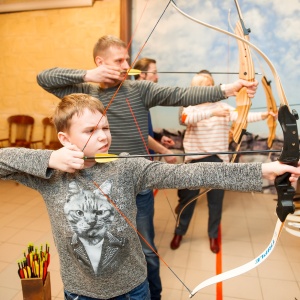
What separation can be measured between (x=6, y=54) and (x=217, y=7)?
2.53 m

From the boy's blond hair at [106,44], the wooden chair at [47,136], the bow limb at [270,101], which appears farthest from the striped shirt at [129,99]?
the wooden chair at [47,136]

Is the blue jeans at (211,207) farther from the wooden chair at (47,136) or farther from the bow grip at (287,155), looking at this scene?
the wooden chair at (47,136)

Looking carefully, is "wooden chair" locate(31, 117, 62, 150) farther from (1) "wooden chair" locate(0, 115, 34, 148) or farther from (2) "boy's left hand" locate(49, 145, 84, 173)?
(2) "boy's left hand" locate(49, 145, 84, 173)

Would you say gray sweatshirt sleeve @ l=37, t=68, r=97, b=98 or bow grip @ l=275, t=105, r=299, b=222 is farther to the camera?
gray sweatshirt sleeve @ l=37, t=68, r=97, b=98

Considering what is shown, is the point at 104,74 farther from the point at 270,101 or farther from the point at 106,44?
the point at 270,101

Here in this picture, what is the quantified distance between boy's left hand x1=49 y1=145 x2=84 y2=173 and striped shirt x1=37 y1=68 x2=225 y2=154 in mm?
502

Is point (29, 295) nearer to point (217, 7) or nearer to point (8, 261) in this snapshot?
point (8, 261)

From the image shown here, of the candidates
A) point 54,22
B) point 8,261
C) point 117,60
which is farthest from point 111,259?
point 54,22

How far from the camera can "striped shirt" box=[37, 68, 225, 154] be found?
4.07ft

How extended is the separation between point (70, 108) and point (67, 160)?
19 cm

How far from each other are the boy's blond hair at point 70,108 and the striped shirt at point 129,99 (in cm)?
35

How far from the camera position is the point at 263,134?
311 cm

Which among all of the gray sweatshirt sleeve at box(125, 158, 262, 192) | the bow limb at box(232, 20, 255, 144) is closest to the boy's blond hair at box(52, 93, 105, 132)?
the gray sweatshirt sleeve at box(125, 158, 262, 192)

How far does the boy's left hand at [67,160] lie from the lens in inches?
29.0
